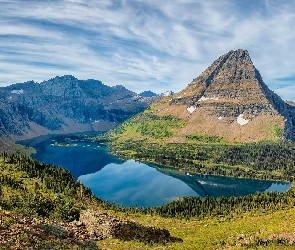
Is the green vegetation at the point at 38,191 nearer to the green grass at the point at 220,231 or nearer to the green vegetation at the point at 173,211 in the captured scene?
the green vegetation at the point at 173,211

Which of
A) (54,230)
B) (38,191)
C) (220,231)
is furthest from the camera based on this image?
(220,231)

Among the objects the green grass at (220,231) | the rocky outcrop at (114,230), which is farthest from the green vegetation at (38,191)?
Answer: the green grass at (220,231)

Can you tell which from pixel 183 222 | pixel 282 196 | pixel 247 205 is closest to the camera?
pixel 183 222

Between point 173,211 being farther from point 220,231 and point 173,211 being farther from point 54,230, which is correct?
point 54,230

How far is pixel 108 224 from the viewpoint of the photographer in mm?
75625

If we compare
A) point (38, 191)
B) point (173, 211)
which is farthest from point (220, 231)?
point (38, 191)

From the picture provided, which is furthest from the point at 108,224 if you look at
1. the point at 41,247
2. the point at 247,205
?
the point at 247,205

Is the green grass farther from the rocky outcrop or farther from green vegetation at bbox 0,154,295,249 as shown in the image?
the rocky outcrop

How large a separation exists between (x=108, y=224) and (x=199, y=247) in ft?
77.8

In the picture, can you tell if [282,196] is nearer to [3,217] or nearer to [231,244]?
[231,244]

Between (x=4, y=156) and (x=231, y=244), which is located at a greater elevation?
(x=4, y=156)

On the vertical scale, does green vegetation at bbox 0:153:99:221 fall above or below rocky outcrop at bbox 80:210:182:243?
above

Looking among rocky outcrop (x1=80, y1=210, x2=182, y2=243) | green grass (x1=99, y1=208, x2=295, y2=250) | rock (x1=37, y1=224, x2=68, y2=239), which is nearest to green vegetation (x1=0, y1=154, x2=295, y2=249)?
green grass (x1=99, y1=208, x2=295, y2=250)

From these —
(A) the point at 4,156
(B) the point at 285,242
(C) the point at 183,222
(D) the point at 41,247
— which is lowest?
(C) the point at 183,222
